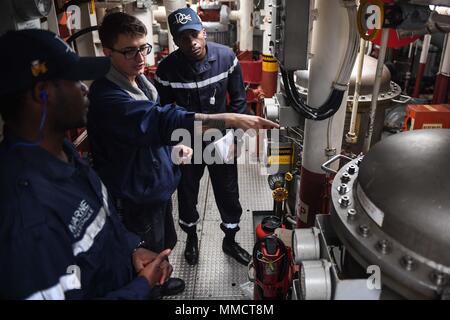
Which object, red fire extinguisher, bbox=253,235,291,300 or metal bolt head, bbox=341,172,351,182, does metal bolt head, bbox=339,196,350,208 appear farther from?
red fire extinguisher, bbox=253,235,291,300

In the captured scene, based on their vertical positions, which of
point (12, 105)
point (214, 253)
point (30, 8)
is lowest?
point (214, 253)

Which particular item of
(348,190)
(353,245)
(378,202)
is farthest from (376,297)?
(348,190)

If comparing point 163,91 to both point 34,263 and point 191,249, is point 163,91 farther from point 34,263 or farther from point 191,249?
point 34,263

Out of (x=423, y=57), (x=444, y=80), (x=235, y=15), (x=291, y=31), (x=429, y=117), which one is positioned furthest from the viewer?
(x=235, y=15)

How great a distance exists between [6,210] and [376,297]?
992 mm

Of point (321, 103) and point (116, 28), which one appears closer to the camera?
point (116, 28)

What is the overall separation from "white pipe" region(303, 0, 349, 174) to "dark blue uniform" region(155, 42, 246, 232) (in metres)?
0.65

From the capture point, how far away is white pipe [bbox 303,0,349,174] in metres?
1.70

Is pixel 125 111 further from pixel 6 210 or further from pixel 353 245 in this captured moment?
pixel 353 245

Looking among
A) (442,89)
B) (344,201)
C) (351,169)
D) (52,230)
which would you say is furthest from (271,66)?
(52,230)

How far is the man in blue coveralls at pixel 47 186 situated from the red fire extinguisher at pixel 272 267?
609mm

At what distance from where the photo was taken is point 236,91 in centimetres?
246

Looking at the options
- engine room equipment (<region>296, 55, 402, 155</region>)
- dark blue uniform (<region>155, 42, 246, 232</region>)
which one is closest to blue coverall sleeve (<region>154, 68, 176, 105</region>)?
dark blue uniform (<region>155, 42, 246, 232</region>)

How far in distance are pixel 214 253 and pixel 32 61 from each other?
202 cm
